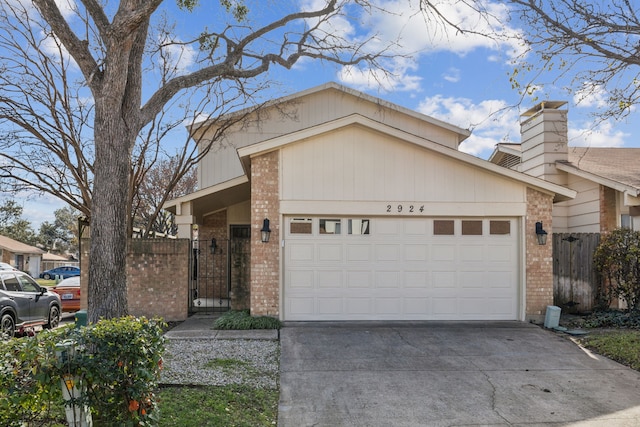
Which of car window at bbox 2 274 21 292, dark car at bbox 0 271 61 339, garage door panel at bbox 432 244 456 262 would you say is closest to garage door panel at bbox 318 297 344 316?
garage door panel at bbox 432 244 456 262

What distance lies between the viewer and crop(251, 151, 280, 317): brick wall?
33.4 ft

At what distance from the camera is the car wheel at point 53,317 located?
12339 millimetres

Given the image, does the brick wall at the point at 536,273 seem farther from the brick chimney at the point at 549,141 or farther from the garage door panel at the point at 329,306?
the garage door panel at the point at 329,306

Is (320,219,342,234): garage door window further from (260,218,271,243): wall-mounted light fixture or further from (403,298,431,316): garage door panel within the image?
(403,298,431,316): garage door panel

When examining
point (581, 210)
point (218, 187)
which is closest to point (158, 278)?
point (218, 187)

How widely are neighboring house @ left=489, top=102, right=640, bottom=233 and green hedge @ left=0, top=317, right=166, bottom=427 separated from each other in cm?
1057

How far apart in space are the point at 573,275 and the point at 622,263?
111cm

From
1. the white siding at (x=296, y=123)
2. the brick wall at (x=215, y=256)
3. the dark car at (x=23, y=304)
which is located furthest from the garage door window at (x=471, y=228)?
the dark car at (x=23, y=304)

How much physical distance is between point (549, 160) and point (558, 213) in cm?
155

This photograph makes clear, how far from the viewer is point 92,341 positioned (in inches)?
161

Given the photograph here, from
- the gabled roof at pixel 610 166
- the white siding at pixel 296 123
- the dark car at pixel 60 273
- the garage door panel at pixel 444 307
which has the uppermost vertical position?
the white siding at pixel 296 123

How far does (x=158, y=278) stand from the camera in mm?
11219

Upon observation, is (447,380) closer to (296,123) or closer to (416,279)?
(416,279)

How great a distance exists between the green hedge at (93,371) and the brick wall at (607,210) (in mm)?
11533
